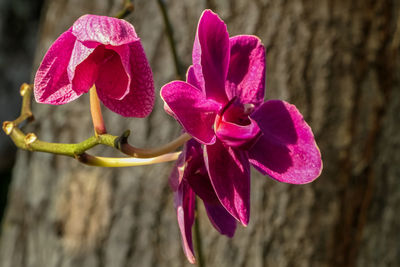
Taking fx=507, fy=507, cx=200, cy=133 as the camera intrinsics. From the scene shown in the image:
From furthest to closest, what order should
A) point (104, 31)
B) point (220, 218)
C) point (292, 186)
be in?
point (292, 186)
point (220, 218)
point (104, 31)

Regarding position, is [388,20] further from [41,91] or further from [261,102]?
[41,91]

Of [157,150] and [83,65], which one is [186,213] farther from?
[83,65]

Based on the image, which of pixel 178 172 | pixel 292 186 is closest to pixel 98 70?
pixel 178 172

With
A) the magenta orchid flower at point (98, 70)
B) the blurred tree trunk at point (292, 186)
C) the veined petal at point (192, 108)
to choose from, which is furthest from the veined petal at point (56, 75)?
the blurred tree trunk at point (292, 186)

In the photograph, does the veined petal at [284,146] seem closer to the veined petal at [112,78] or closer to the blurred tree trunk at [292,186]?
the veined petal at [112,78]

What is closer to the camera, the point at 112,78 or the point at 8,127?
the point at 112,78

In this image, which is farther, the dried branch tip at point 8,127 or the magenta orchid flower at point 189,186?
the dried branch tip at point 8,127

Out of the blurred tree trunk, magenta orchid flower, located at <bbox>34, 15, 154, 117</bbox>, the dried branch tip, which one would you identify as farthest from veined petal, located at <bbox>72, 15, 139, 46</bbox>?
the blurred tree trunk

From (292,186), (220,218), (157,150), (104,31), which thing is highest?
(104,31)

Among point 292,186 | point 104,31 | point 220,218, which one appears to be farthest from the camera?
point 292,186
